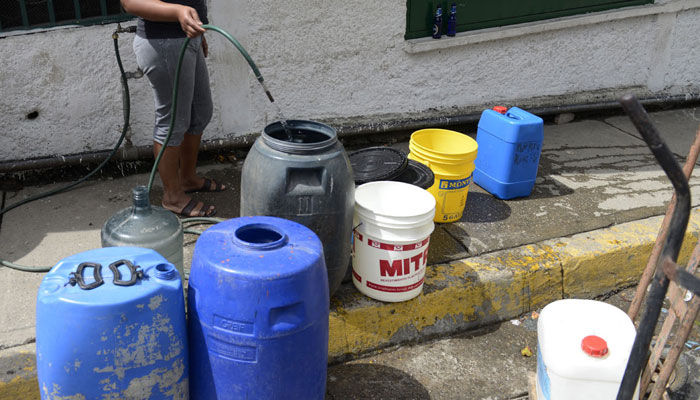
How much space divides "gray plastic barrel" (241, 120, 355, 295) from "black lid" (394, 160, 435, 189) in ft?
2.80

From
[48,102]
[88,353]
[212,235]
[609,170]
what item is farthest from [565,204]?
[48,102]

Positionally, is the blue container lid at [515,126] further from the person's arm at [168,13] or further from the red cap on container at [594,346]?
the person's arm at [168,13]

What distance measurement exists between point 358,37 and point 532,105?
1.81m

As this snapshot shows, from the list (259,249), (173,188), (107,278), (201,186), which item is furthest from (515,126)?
(107,278)

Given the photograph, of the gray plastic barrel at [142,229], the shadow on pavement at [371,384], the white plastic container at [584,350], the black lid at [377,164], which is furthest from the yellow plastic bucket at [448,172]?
the gray plastic barrel at [142,229]

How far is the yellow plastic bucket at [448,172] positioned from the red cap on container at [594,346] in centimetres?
156

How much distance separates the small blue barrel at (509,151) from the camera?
4.29m

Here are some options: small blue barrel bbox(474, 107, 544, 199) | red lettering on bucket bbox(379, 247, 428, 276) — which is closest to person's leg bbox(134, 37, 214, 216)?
red lettering on bucket bbox(379, 247, 428, 276)

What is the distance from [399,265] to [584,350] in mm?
984

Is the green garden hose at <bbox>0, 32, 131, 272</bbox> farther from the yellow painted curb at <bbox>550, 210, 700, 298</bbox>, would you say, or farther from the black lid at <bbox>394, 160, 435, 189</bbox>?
the yellow painted curb at <bbox>550, 210, 700, 298</bbox>

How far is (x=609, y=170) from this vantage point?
5012 millimetres

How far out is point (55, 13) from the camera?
4.12 m

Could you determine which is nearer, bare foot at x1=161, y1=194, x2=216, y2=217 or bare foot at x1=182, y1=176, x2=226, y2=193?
bare foot at x1=161, y1=194, x2=216, y2=217

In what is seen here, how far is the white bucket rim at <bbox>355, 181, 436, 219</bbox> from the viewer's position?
334 centimetres
